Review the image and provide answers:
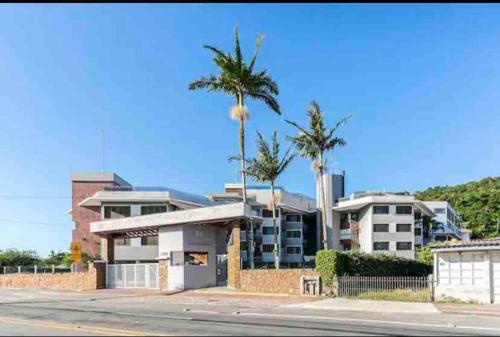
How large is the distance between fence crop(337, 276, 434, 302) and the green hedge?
0.80 meters

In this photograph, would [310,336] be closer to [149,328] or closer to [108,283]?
[149,328]

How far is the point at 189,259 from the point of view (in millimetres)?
37000

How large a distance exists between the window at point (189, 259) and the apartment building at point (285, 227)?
1452 inches

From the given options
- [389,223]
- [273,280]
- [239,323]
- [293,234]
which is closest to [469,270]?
[273,280]

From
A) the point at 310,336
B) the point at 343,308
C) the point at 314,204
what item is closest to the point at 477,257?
the point at 343,308

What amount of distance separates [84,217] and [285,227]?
29.2m

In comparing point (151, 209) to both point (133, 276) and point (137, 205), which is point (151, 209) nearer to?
point (137, 205)

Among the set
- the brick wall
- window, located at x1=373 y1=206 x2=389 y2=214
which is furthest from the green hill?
→ the brick wall

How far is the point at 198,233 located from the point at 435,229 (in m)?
60.5

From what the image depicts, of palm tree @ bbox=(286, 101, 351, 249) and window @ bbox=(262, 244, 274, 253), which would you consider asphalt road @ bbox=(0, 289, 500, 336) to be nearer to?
palm tree @ bbox=(286, 101, 351, 249)

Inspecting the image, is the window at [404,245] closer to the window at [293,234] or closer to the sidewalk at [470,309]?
the window at [293,234]

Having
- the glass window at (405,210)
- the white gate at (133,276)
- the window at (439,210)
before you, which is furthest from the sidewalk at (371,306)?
the window at (439,210)

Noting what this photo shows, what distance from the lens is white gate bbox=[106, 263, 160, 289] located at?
126 feet

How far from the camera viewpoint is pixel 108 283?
4081 centimetres
